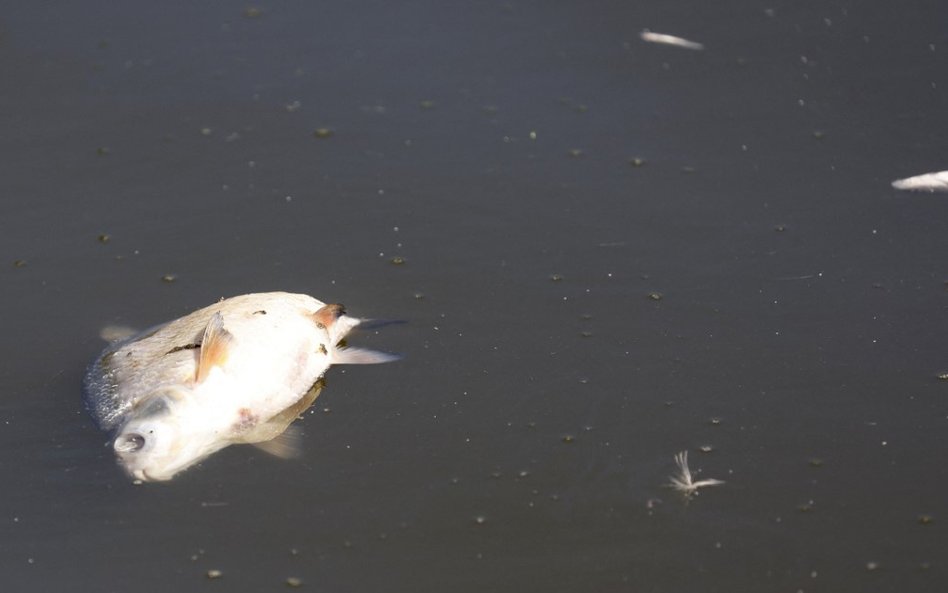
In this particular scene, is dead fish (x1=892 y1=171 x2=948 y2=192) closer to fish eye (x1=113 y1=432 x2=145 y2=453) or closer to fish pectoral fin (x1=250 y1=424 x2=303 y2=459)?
fish pectoral fin (x1=250 y1=424 x2=303 y2=459)

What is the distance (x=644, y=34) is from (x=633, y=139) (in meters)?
1.29

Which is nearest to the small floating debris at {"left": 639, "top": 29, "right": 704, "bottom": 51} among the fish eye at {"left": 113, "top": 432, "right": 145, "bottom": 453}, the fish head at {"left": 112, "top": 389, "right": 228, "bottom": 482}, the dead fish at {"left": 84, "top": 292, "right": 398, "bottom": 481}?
→ the dead fish at {"left": 84, "top": 292, "right": 398, "bottom": 481}

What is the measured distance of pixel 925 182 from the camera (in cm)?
666

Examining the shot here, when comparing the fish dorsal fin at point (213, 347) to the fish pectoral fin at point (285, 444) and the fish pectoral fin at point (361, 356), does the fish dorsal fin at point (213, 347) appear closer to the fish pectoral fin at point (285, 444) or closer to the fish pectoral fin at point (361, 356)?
the fish pectoral fin at point (285, 444)

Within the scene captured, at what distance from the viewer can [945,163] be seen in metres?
6.84

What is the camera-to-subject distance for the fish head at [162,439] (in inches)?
195

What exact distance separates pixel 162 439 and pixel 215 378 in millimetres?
402

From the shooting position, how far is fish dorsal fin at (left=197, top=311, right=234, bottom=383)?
17.1 feet

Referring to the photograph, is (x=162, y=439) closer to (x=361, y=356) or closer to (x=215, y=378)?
(x=215, y=378)

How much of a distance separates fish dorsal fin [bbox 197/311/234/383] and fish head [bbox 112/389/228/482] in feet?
0.44

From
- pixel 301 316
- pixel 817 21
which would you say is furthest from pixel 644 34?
pixel 301 316

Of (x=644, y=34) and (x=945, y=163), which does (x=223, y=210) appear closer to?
(x=644, y=34)

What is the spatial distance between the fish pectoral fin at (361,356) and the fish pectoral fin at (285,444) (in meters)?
0.45

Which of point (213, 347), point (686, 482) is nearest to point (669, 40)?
point (686, 482)
